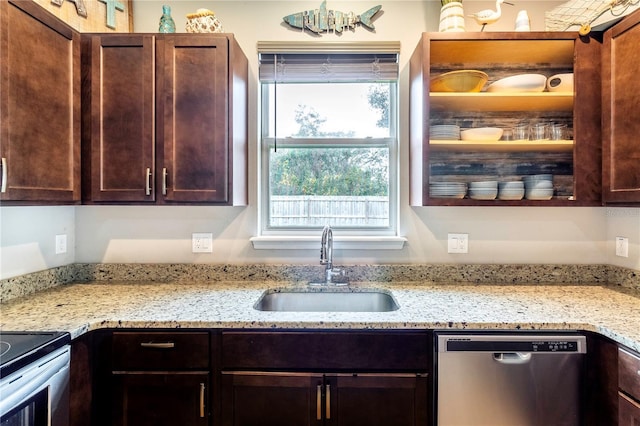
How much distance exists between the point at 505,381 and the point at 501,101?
1392 millimetres

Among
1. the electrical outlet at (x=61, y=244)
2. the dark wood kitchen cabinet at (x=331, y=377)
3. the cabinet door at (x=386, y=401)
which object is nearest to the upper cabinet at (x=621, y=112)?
the dark wood kitchen cabinet at (x=331, y=377)

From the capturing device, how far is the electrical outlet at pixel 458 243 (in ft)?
6.58

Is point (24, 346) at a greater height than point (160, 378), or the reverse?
point (24, 346)

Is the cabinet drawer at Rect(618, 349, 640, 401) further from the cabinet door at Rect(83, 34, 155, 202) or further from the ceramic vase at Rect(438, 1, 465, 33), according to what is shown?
the cabinet door at Rect(83, 34, 155, 202)

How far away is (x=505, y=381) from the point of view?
1.32m

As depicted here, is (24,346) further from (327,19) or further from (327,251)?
(327,19)

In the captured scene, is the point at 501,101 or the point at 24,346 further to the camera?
the point at 501,101

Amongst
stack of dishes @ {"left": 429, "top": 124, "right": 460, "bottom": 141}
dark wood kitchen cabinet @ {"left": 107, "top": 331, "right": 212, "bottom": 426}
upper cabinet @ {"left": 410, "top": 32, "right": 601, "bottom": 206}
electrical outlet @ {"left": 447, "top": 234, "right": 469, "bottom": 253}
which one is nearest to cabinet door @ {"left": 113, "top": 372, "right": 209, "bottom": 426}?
dark wood kitchen cabinet @ {"left": 107, "top": 331, "right": 212, "bottom": 426}

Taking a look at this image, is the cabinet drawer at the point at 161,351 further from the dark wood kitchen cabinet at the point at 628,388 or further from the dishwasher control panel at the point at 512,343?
the dark wood kitchen cabinet at the point at 628,388

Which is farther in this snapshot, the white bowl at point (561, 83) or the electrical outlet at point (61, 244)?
the electrical outlet at point (61, 244)

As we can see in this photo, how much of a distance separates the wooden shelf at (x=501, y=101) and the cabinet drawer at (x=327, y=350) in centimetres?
122

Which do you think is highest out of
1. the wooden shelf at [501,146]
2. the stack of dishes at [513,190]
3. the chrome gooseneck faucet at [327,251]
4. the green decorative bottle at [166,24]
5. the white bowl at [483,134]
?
the green decorative bottle at [166,24]

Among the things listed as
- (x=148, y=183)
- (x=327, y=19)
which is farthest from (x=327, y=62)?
(x=148, y=183)

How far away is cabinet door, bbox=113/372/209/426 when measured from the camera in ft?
4.50
